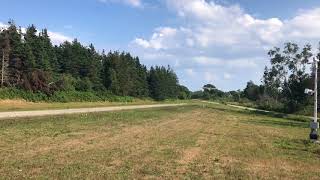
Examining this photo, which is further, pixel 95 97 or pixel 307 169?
pixel 95 97

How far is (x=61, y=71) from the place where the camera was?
111 meters

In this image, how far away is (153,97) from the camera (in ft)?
518

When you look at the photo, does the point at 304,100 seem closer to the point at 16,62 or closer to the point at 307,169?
the point at 16,62

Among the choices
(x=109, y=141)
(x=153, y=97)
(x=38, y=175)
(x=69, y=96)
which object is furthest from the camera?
(x=153, y=97)

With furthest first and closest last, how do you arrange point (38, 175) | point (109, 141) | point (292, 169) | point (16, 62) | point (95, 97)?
point (95, 97)
point (16, 62)
point (109, 141)
point (292, 169)
point (38, 175)

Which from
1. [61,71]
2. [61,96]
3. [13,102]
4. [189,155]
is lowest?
[189,155]

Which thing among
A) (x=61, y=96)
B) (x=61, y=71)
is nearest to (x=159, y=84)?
(x=61, y=71)

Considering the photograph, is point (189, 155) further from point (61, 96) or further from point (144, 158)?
point (61, 96)

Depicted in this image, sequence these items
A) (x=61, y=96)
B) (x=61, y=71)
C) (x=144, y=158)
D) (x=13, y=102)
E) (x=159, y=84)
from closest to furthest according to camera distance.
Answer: (x=144, y=158)
(x=13, y=102)
(x=61, y=96)
(x=61, y=71)
(x=159, y=84)

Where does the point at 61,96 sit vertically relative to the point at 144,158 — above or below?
above

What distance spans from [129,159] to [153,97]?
466 ft

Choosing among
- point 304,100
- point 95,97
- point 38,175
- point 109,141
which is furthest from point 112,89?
point 38,175

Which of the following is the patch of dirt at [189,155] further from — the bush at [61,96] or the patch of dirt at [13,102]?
the bush at [61,96]

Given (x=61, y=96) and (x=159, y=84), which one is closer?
(x=61, y=96)
